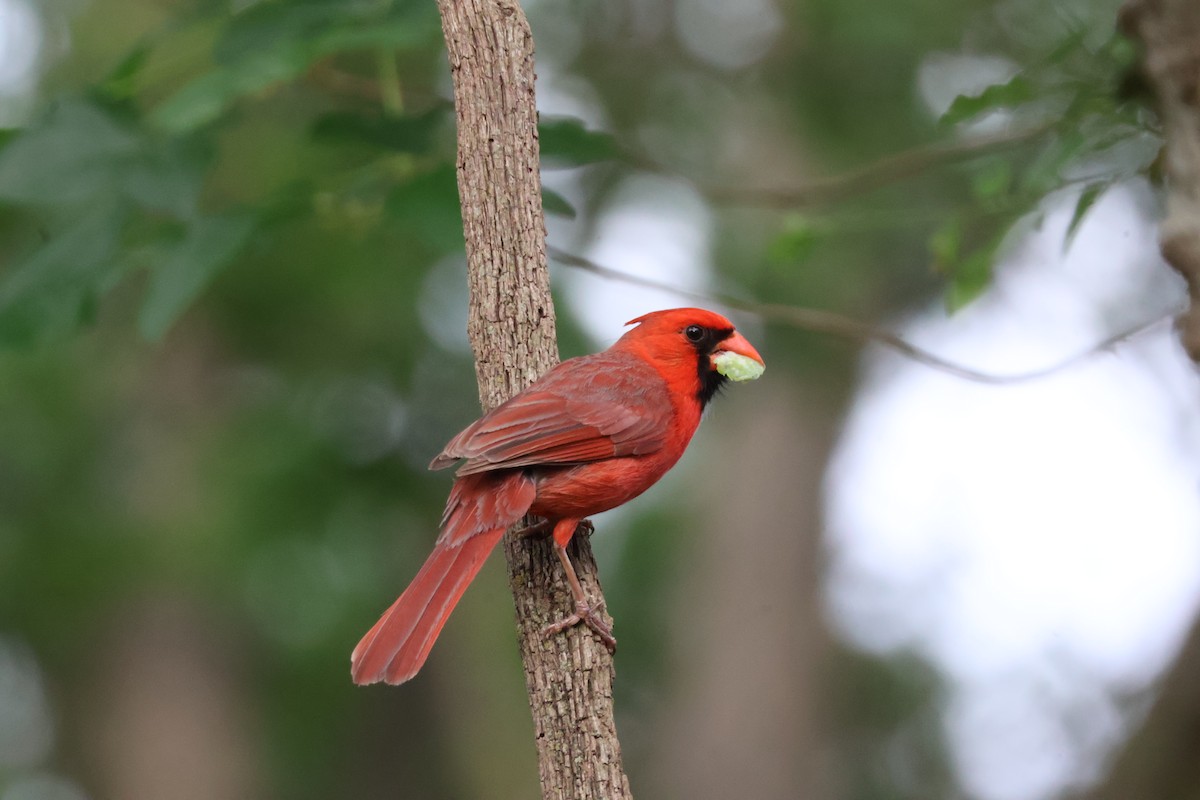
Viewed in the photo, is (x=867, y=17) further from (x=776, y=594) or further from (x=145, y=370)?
(x=145, y=370)

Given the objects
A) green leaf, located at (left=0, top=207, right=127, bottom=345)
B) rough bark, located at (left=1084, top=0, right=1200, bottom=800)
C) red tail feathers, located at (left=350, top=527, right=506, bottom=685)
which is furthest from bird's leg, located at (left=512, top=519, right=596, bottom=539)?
rough bark, located at (left=1084, top=0, right=1200, bottom=800)

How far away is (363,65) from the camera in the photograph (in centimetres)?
543

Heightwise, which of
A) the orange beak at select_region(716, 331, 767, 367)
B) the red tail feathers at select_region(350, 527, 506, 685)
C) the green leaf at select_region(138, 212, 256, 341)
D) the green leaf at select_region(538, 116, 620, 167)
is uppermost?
the green leaf at select_region(538, 116, 620, 167)

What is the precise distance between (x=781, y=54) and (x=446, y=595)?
17.5ft

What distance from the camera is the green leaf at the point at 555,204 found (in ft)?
9.61

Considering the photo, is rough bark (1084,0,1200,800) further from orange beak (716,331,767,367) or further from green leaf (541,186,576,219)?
orange beak (716,331,767,367)

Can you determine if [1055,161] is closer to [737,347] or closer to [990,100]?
[990,100]

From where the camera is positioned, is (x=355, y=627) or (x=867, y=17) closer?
(x=867, y=17)

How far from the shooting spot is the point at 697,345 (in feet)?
12.0

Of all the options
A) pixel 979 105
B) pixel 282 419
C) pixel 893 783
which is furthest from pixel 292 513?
pixel 893 783

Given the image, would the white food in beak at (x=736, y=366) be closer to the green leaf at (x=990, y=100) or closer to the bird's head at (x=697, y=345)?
the bird's head at (x=697, y=345)

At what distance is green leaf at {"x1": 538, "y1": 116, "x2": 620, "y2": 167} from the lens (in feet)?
9.54

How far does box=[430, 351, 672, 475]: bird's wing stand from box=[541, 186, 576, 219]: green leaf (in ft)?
1.23

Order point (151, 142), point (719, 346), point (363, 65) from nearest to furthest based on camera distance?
point (151, 142)
point (719, 346)
point (363, 65)
